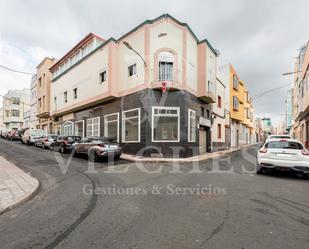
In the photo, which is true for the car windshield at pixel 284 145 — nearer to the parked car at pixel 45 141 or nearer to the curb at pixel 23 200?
the curb at pixel 23 200

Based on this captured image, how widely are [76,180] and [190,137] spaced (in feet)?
34.7

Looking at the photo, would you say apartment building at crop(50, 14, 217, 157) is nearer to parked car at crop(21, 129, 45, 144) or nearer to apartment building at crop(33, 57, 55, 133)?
parked car at crop(21, 129, 45, 144)

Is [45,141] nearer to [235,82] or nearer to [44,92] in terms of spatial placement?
[44,92]

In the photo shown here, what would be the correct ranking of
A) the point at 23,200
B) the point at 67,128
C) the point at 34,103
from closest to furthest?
the point at 23,200 → the point at 67,128 → the point at 34,103

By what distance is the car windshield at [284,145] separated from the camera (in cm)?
865

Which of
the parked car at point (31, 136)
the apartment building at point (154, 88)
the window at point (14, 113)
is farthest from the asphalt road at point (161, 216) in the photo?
the window at point (14, 113)

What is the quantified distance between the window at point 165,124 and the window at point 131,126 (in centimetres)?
139

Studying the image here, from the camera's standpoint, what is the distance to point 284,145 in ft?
28.9

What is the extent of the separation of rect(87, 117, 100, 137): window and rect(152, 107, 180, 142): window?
725 cm

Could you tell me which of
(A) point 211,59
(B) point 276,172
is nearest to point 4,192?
(B) point 276,172

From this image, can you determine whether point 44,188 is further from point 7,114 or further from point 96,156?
point 7,114

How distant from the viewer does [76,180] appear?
783 centimetres

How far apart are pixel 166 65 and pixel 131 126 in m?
5.45

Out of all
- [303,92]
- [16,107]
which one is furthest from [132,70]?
[16,107]
